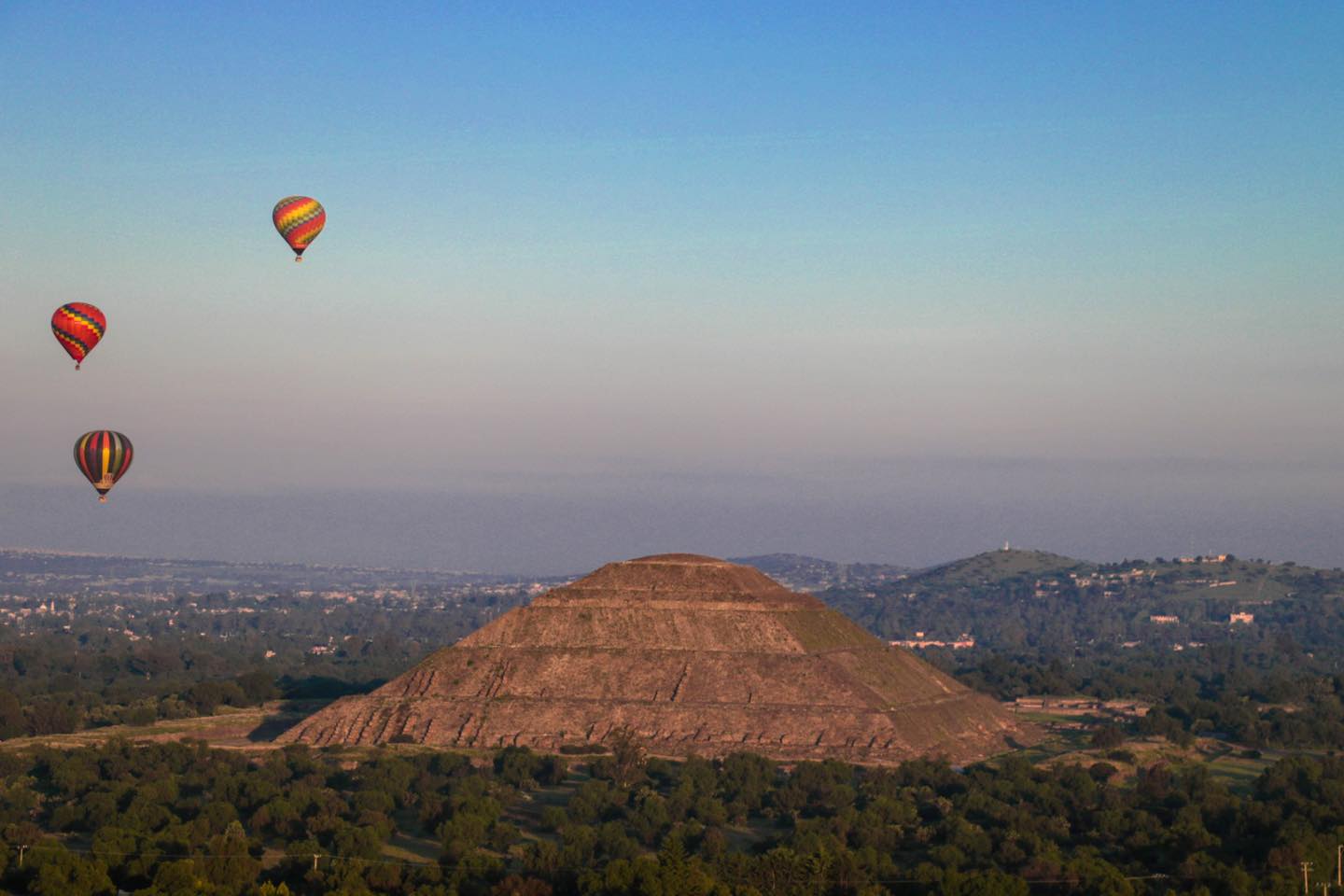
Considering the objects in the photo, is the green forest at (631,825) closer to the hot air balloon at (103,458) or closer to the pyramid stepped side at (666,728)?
the pyramid stepped side at (666,728)

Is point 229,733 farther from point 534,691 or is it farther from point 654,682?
point 654,682

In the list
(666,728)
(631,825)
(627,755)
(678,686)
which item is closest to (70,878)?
(631,825)

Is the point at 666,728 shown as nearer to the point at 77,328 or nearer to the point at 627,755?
the point at 627,755

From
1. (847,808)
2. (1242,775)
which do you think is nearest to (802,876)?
(847,808)

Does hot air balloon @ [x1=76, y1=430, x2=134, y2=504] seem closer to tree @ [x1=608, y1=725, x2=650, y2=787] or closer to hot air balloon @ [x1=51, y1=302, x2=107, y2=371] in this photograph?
hot air balloon @ [x1=51, y1=302, x2=107, y2=371]

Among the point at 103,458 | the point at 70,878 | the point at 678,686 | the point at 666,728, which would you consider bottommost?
the point at 70,878

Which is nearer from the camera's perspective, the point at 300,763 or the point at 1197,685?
the point at 300,763

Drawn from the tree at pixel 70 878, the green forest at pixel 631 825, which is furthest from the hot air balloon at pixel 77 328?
the tree at pixel 70 878
